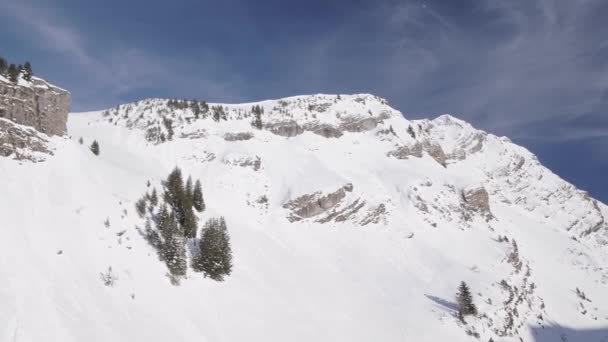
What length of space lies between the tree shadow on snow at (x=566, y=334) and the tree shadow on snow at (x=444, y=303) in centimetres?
1438

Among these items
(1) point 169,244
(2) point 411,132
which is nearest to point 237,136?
(2) point 411,132

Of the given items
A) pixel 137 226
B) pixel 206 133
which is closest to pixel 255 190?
pixel 206 133

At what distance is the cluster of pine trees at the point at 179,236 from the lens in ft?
123

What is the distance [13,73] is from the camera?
1622 inches

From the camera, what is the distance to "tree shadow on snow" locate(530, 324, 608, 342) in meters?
55.6

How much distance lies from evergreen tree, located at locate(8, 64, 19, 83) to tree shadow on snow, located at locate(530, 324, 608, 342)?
66.2 metres

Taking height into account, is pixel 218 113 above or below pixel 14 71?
above

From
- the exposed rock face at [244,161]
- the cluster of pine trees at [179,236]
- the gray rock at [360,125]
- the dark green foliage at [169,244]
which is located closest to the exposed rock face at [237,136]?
the exposed rock face at [244,161]

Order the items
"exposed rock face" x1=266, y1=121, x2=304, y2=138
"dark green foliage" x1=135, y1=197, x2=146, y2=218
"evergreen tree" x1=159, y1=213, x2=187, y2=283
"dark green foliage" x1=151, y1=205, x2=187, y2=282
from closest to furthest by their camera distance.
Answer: "evergreen tree" x1=159, y1=213, x2=187, y2=283
"dark green foliage" x1=151, y1=205, x2=187, y2=282
"dark green foliage" x1=135, y1=197, x2=146, y2=218
"exposed rock face" x1=266, y1=121, x2=304, y2=138

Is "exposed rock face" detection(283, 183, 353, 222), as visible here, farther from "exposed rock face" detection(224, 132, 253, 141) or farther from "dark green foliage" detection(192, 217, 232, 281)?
"exposed rock face" detection(224, 132, 253, 141)

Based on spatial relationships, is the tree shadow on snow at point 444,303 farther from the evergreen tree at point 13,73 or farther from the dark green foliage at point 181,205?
the evergreen tree at point 13,73

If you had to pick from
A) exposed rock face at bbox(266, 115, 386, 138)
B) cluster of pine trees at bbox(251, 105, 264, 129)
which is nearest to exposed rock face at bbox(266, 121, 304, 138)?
exposed rock face at bbox(266, 115, 386, 138)

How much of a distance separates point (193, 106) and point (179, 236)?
56838mm

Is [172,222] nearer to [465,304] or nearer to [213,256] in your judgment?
[213,256]
